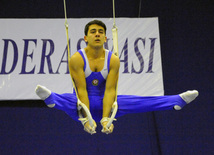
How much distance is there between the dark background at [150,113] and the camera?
5.01 metres

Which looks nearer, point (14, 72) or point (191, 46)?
point (14, 72)

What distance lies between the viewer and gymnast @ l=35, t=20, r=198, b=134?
3.36m

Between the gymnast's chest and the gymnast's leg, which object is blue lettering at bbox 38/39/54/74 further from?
the gymnast's leg

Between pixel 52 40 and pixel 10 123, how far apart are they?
1270 mm

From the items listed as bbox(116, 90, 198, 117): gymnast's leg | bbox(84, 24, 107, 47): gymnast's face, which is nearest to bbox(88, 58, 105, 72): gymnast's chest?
bbox(84, 24, 107, 47): gymnast's face

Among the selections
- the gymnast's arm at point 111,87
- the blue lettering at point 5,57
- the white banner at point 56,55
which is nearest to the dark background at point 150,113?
the white banner at point 56,55

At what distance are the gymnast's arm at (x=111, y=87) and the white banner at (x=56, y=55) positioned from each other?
135cm

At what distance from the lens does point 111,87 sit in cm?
343

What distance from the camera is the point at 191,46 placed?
17.9 feet

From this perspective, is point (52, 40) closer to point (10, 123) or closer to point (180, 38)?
point (10, 123)

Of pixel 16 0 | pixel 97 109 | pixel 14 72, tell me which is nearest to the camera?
pixel 97 109

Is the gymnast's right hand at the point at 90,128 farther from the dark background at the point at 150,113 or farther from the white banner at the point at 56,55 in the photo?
the dark background at the point at 150,113

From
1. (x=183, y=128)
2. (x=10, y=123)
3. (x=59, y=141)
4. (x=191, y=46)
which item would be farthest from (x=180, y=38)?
(x=10, y=123)

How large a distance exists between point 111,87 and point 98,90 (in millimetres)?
143
